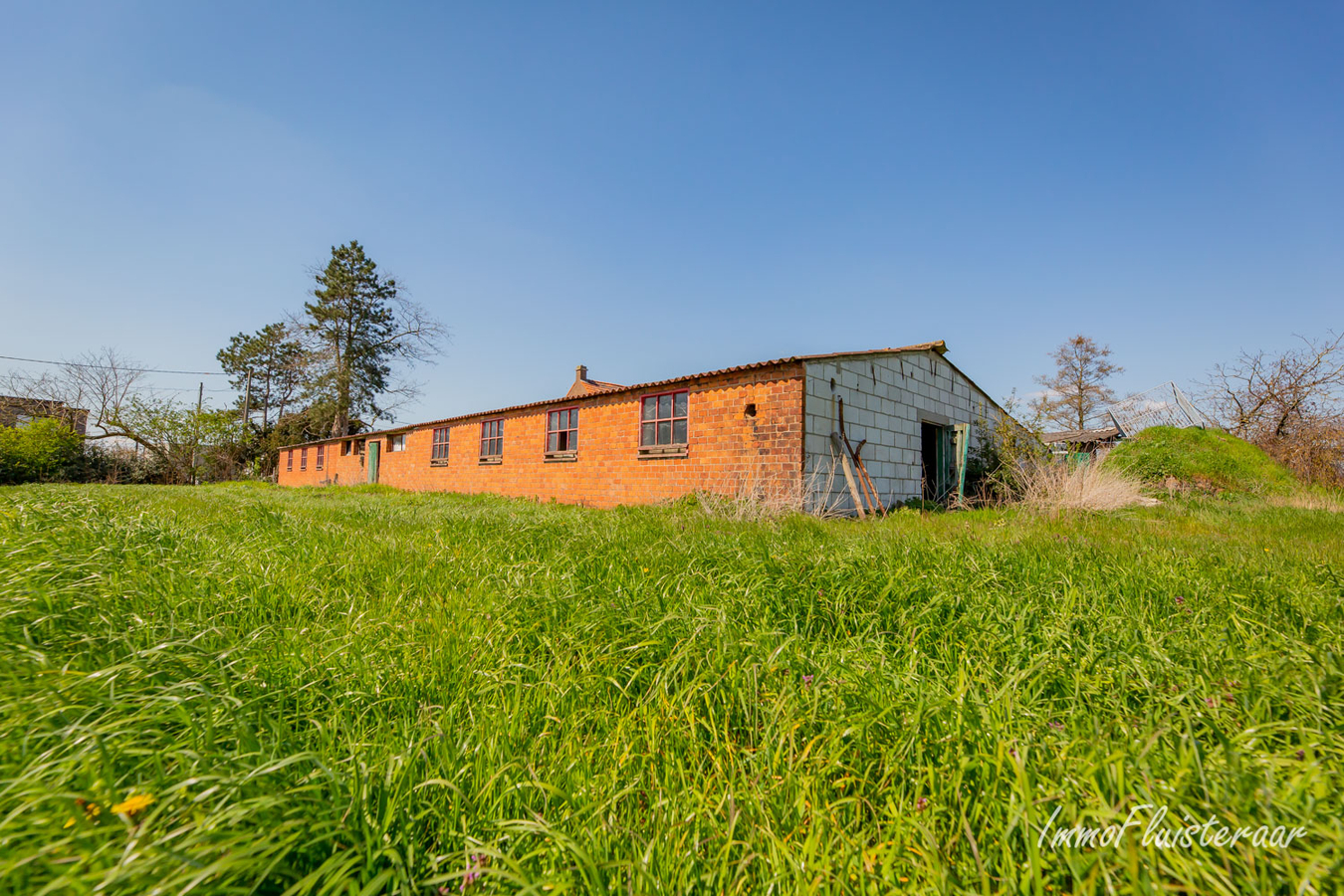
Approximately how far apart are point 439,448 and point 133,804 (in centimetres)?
1998

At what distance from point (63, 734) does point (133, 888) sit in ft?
2.06

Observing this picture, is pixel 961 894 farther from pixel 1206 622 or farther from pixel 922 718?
pixel 1206 622

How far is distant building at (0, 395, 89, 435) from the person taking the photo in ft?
90.6

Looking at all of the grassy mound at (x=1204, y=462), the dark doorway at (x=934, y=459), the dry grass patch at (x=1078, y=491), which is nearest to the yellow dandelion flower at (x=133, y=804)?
the dry grass patch at (x=1078, y=491)

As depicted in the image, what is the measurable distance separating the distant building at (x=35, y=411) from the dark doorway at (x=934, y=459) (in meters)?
40.7

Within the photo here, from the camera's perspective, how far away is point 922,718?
149cm

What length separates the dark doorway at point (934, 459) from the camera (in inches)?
514

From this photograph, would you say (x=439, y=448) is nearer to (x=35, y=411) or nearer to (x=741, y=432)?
(x=741, y=432)

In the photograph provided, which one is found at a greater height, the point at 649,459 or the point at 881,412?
the point at 881,412

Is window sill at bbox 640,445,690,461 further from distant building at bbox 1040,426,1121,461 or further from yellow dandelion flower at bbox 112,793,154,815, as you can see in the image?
distant building at bbox 1040,426,1121,461

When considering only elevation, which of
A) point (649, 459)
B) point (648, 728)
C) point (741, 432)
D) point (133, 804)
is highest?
point (741, 432)

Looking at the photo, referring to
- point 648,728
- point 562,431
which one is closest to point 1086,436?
point 562,431

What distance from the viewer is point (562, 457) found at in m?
13.7

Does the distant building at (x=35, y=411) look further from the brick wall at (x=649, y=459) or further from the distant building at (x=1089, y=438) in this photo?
the distant building at (x=1089, y=438)
